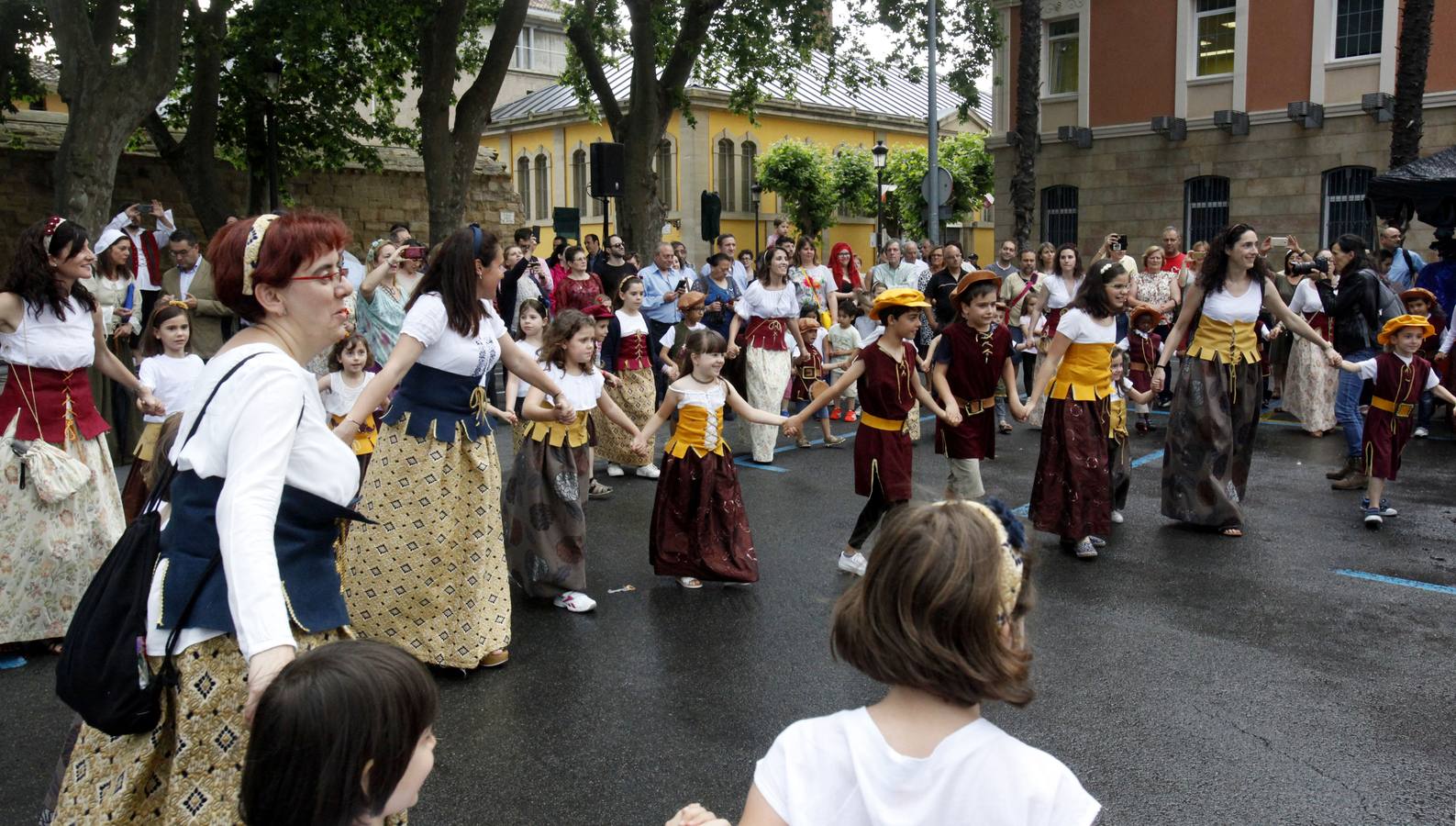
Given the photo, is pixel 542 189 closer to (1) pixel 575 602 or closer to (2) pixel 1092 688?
(1) pixel 575 602

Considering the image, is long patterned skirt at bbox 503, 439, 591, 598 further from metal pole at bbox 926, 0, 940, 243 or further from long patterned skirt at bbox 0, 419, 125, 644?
metal pole at bbox 926, 0, 940, 243

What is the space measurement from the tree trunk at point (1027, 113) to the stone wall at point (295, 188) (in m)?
9.52

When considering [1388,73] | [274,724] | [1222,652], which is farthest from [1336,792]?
[1388,73]

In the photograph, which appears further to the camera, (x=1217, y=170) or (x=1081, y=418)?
(x=1217, y=170)

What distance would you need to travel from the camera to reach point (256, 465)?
7.70 feet

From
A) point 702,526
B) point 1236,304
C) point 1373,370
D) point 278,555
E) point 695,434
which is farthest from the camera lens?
point 1373,370

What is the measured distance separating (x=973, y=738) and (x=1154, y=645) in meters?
4.13

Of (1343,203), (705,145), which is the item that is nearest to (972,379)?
(1343,203)

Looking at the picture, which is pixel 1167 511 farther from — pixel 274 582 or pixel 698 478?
pixel 274 582

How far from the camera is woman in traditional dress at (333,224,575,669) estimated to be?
17.3 ft

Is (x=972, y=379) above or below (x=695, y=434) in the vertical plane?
above

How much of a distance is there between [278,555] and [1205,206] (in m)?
28.0

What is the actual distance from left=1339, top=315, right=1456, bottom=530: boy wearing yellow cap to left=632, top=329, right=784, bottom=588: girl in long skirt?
437 cm

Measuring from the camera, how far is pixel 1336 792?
4.17m
